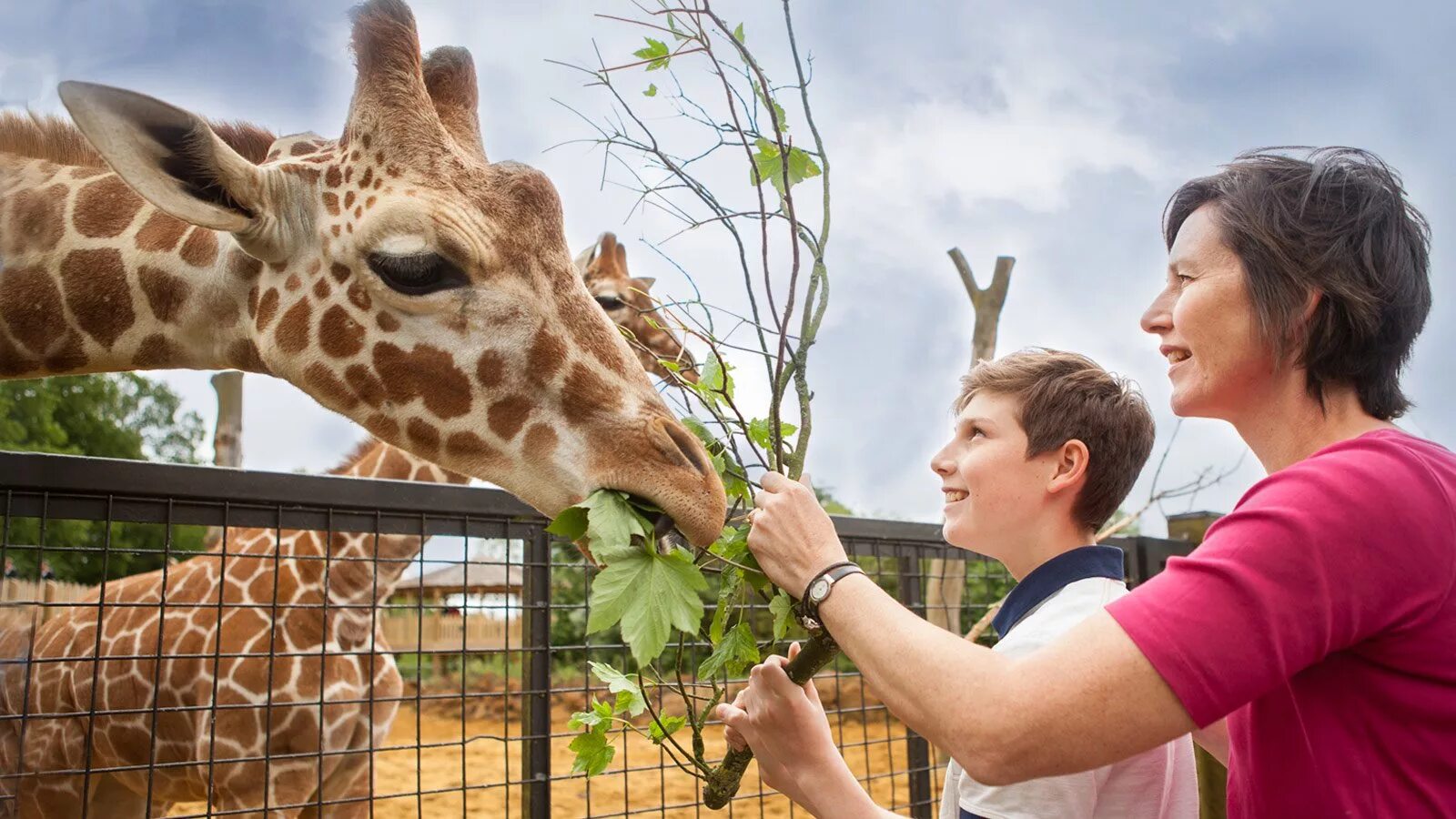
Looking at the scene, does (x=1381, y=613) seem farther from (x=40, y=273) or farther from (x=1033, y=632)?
(x=40, y=273)

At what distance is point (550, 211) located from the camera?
88.9 inches

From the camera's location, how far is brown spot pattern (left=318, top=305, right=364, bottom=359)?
218 cm

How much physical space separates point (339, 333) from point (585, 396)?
0.56 metres

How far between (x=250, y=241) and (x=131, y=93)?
14.4 inches

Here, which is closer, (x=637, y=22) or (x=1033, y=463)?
(x=1033, y=463)

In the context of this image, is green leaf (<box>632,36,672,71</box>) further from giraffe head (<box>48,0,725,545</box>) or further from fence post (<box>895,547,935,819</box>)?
fence post (<box>895,547,935,819</box>)

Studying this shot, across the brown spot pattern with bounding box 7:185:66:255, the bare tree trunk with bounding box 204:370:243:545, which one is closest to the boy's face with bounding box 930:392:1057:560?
the brown spot pattern with bounding box 7:185:66:255

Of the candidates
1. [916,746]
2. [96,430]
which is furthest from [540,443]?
[96,430]

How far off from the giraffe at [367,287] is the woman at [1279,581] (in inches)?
30.1

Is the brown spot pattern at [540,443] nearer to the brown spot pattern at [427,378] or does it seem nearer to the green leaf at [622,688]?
the brown spot pattern at [427,378]

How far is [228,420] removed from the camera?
7703mm

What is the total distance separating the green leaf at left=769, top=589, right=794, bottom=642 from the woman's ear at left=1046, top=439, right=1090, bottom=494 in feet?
1.71

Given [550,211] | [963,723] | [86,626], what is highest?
[550,211]

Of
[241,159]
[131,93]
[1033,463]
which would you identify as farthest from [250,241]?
[1033,463]
